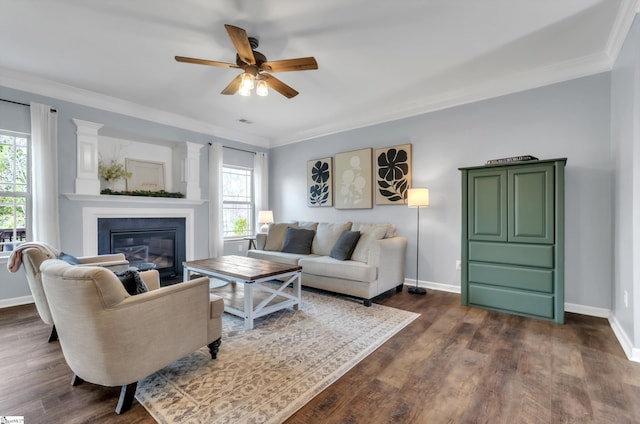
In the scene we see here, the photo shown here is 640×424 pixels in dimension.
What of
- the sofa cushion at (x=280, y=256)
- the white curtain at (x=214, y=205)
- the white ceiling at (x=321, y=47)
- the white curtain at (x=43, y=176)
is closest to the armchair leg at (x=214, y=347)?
the sofa cushion at (x=280, y=256)

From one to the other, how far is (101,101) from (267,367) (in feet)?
13.6

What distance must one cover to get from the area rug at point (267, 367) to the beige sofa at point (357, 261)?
405 mm

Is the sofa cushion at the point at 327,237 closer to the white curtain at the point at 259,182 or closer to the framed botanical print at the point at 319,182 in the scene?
the framed botanical print at the point at 319,182

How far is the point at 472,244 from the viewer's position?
329 centimetres

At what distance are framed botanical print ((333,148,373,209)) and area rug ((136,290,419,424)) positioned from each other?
2084 millimetres

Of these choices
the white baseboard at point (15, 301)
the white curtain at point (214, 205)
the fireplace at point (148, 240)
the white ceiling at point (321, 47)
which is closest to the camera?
Answer: the white ceiling at point (321, 47)

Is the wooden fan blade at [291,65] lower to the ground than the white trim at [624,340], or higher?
higher

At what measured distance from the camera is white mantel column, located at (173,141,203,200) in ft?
15.9

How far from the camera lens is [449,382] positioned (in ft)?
6.19

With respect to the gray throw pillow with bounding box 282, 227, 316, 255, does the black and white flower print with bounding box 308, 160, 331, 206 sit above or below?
above

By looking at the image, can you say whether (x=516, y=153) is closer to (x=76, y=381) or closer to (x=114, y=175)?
(x=76, y=381)

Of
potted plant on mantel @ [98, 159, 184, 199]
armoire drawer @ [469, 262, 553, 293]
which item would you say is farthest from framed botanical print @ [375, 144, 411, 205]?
potted plant on mantel @ [98, 159, 184, 199]

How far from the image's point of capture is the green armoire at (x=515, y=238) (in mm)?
2822

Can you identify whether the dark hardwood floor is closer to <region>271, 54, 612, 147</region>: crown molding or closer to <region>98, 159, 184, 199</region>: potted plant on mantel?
<region>98, 159, 184, 199</region>: potted plant on mantel
